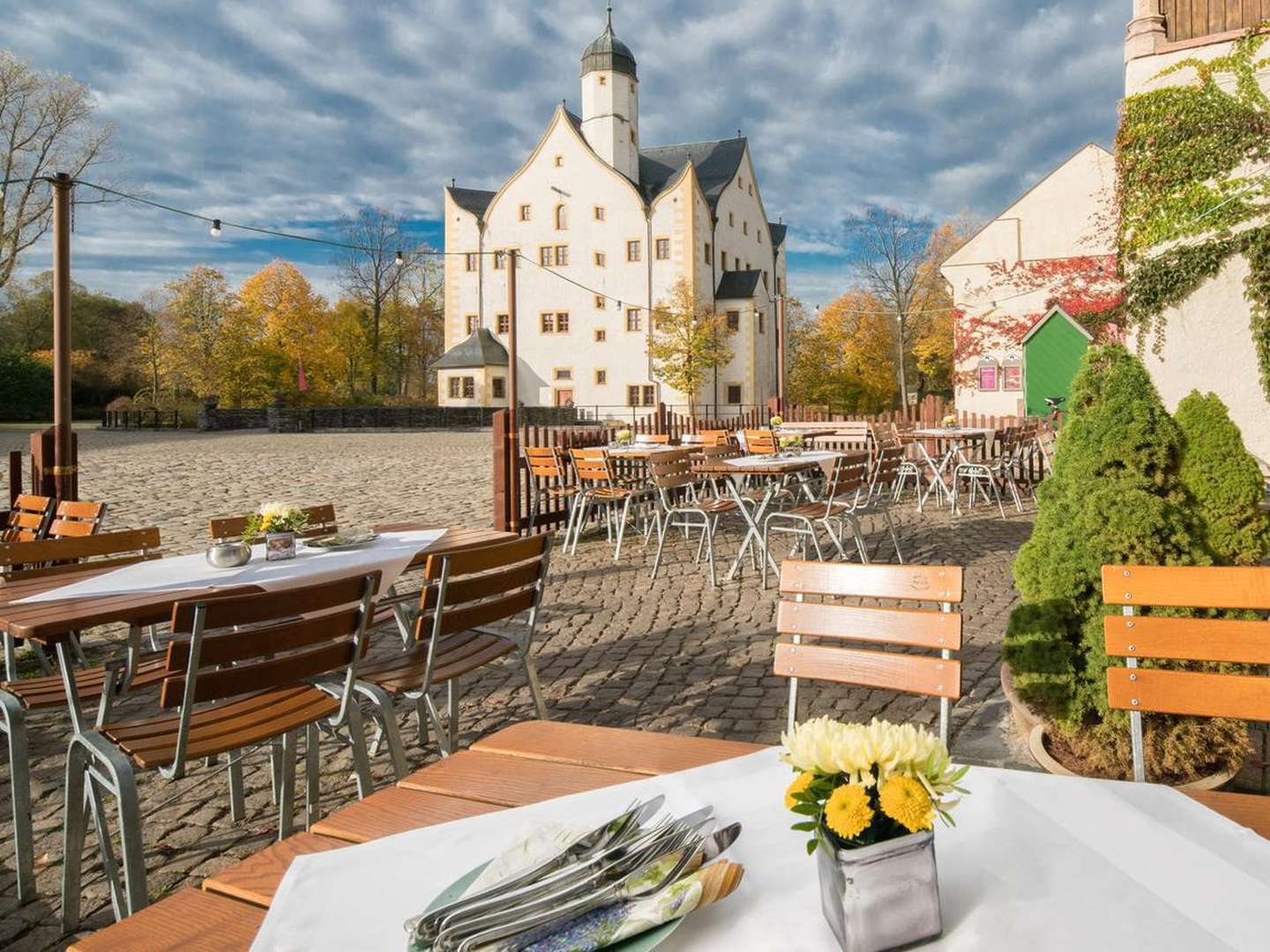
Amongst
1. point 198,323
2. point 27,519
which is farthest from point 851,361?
point 27,519

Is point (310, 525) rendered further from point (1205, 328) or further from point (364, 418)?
point (364, 418)

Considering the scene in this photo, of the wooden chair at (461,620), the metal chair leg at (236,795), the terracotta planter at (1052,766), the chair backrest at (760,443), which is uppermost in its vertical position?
the chair backrest at (760,443)

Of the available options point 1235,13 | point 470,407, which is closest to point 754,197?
point 470,407

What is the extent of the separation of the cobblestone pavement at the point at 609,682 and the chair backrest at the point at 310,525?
39.8 inches

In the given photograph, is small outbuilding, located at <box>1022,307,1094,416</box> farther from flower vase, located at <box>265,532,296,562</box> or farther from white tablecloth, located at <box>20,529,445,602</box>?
flower vase, located at <box>265,532,296,562</box>

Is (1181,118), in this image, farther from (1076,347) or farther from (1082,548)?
(1076,347)

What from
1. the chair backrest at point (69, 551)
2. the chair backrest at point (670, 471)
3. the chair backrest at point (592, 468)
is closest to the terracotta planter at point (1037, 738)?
the chair backrest at point (69, 551)

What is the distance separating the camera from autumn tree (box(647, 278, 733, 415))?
4122cm

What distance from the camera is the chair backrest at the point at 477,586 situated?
3.26 metres

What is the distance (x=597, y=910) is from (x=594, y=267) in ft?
151

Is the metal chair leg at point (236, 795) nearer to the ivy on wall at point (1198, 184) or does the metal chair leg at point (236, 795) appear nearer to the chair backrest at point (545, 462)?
the chair backrest at point (545, 462)

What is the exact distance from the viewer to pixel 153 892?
283cm

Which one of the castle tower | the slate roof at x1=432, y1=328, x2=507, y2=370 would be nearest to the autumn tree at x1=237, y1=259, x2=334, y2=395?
the slate roof at x1=432, y1=328, x2=507, y2=370

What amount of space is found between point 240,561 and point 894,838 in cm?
338
